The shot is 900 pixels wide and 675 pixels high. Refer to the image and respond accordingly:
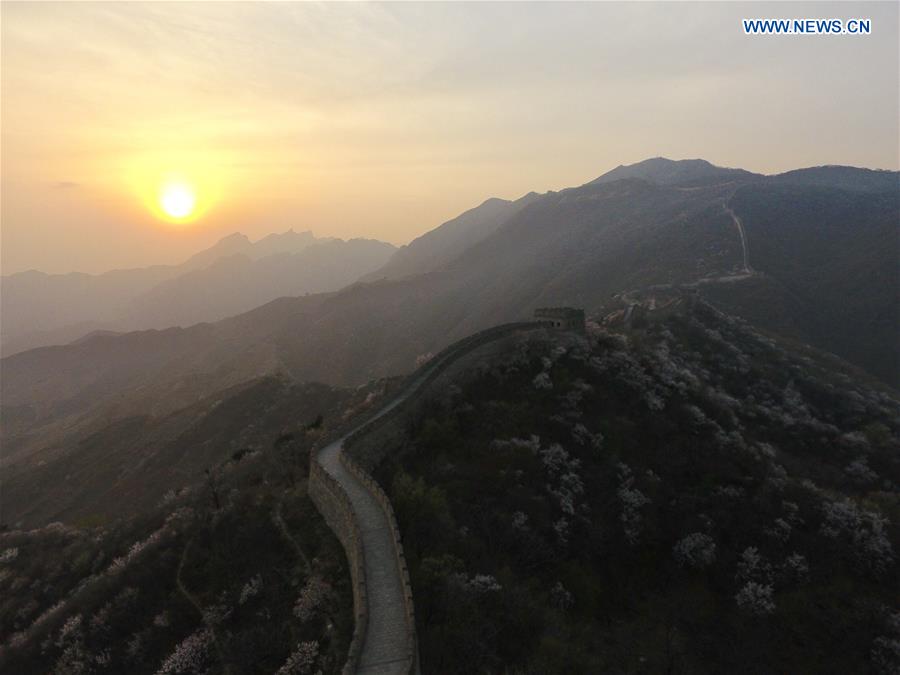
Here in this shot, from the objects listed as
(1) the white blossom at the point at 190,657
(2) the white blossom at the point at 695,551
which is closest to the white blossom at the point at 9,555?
(1) the white blossom at the point at 190,657

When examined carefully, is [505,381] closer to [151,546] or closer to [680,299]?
[151,546]

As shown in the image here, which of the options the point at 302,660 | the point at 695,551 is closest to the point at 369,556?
the point at 302,660

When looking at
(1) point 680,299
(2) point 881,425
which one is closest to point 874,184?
(1) point 680,299

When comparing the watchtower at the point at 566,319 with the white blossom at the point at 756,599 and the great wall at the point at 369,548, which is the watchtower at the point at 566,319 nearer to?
the great wall at the point at 369,548

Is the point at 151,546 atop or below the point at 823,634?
atop

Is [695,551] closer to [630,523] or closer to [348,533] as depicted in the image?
A: [630,523]

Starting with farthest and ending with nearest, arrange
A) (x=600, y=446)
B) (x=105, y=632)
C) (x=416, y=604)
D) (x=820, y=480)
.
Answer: (x=820, y=480)
(x=600, y=446)
(x=105, y=632)
(x=416, y=604)

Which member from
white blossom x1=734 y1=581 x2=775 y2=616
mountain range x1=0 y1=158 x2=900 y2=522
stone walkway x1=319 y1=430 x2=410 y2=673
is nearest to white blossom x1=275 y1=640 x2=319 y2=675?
stone walkway x1=319 y1=430 x2=410 y2=673
